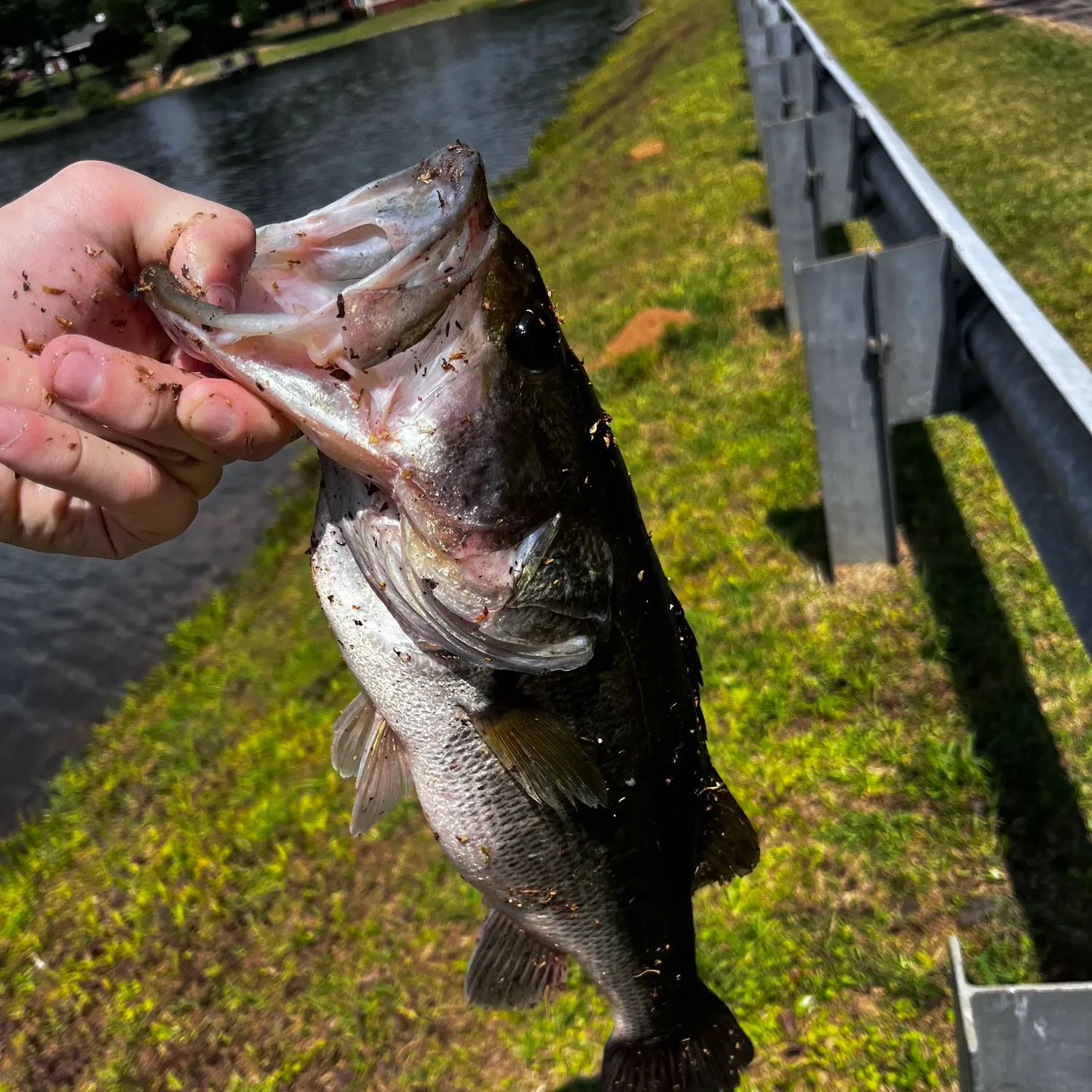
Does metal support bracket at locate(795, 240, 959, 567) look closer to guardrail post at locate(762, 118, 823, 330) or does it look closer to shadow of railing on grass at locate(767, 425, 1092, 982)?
shadow of railing on grass at locate(767, 425, 1092, 982)

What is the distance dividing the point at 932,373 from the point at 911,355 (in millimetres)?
124

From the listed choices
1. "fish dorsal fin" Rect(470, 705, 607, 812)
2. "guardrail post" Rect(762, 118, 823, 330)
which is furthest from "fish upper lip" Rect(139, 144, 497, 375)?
"guardrail post" Rect(762, 118, 823, 330)

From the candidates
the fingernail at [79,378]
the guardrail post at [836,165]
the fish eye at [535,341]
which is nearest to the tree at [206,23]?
the guardrail post at [836,165]

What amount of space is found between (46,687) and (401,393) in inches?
254

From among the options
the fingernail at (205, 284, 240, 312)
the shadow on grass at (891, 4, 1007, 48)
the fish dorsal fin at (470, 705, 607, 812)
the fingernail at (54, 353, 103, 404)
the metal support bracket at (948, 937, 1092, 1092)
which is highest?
the fingernail at (205, 284, 240, 312)

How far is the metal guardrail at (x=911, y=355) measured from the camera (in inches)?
83.6

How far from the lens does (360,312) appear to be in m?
1.39

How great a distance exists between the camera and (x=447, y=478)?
1.55 meters

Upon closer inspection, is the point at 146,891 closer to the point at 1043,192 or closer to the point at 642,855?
the point at 642,855

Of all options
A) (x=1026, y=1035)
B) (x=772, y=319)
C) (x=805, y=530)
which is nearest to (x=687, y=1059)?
(x=1026, y=1035)

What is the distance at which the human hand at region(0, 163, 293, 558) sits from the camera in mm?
1509

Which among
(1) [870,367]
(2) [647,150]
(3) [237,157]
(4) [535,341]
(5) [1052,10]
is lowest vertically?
(3) [237,157]

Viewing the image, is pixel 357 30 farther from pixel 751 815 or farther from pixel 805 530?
pixel 751 815

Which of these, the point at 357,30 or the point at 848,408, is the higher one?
the point at 848,408
